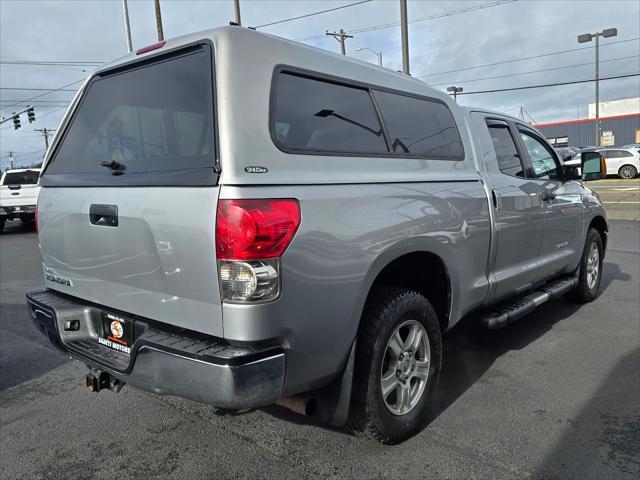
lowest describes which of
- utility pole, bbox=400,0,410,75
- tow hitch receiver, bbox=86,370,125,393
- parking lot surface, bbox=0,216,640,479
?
parking lot surface, bbox=0,216,640,479

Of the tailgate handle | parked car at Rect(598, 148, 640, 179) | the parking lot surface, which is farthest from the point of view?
parked car at Rect(598, 148, 640, 179)

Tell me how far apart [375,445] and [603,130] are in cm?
5520

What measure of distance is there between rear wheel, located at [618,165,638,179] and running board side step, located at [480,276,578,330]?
24134 millimetres

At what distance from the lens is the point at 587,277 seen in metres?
5.57

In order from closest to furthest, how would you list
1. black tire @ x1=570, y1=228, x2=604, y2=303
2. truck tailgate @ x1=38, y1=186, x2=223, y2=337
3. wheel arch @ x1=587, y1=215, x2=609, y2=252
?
truck tailgate @ x1=38, y1=186, x2=223, y2=337
black tire @ x1=570, y1=228, x2=604, y2=303
wheel arch @ x1=587, y1=215, x2=609, y2=252

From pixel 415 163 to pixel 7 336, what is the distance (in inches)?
171

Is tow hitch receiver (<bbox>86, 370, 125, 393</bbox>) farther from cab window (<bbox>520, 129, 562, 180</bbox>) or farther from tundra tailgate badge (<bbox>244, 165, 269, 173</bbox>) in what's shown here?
cab window (<bbox>520, 129, 562, 180</bbox>)

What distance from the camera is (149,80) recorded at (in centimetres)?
273

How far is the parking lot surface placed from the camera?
269 cm

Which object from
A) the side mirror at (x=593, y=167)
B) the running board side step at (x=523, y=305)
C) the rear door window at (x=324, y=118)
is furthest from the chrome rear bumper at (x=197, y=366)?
the side mirror at (x=593, y=167)

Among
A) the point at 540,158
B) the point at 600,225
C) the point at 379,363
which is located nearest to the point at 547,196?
the point at 540,158

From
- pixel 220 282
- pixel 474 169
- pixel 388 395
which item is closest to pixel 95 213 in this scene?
pixel 220 282

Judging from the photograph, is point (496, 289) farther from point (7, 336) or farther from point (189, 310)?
point (7, 336)

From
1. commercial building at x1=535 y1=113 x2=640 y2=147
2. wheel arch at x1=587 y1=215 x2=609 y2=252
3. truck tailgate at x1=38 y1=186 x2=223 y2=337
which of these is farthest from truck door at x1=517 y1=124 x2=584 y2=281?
commercial building at x1=535 y1=113 x2=640 y2=147
